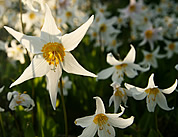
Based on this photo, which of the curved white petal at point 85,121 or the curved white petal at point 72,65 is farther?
the curved white petal at point 72,65

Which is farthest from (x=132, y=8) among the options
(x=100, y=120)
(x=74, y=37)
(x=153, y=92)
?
(x=100, y=120)

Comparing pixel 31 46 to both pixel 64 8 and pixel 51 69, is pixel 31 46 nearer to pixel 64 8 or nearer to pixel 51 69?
pixel 51 69

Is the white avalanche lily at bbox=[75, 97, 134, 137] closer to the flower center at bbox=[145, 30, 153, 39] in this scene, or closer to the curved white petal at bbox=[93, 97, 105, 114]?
the curved white petal at bbox=[93, 97, 105, 114]

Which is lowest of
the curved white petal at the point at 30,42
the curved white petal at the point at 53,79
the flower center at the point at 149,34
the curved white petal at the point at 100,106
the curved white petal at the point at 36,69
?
the curved white petal at the point at 100,106

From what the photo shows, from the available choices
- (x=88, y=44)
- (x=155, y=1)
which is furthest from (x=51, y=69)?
(x=155, y=1)

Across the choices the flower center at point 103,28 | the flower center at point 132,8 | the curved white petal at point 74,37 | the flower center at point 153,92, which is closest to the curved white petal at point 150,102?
the flower center at point 153,92

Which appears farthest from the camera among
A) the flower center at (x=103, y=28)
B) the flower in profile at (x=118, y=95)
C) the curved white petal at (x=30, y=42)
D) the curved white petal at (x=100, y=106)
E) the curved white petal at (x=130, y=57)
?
the flower center at (x=103, y=28)

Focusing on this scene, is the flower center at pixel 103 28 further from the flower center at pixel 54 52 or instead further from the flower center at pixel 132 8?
the flower center at pixel 54 52

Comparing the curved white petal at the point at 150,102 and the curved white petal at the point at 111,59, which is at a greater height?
the curved white petal at the point at 111,59

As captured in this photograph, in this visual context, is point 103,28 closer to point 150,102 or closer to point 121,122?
point 150,102
